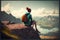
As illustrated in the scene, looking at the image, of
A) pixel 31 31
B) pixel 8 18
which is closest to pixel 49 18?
pixel 31 31

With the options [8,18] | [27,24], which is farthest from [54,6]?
[8,18]

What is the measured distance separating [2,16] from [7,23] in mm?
111

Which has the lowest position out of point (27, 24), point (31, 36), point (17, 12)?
point (31, 36)

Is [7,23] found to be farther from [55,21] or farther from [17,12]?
[55,21]

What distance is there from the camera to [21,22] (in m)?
2.46

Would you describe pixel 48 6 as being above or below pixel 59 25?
above

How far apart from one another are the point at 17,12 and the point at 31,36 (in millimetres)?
361

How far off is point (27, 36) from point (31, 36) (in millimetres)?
52

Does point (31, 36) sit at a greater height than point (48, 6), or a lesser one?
lesser

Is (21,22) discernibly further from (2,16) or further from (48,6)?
(48,6)

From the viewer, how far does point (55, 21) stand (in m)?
2.46

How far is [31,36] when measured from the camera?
8.04ft

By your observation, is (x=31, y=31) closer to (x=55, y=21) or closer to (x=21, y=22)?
(x=21, y=22)

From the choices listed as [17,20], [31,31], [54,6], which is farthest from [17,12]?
[54,6]
